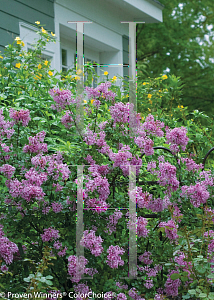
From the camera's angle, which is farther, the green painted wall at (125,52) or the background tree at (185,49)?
the background tree at (185,49)

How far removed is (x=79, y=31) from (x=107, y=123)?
320 centimetres

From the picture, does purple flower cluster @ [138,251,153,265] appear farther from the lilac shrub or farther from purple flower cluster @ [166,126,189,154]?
purple flower cluster @ [166,126,189,154]

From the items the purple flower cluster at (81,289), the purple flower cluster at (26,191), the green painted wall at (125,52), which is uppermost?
the green painted wall at (125,52)

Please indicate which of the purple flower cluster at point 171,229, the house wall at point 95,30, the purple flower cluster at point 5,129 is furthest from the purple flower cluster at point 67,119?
the house wall at point 95,30

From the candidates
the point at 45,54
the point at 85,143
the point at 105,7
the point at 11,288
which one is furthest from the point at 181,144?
the point at 105,7

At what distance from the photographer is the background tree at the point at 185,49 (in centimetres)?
1032

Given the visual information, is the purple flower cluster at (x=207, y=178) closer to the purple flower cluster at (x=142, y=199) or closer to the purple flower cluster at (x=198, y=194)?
the purple flower cluster at (x=198, y=194)

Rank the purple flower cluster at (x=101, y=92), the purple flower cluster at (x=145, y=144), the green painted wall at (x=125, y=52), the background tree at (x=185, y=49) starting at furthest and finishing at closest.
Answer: the background tree at (x=185, y=49) → the green painted wall at (x=125, y=52) → the purple flower cluster at (x=101, y=92) → the purple flower cluster at (x=145, y=144)

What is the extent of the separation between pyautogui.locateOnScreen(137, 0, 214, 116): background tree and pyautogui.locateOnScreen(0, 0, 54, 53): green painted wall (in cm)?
573

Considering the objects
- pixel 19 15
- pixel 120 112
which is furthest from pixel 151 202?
pixel 19 15

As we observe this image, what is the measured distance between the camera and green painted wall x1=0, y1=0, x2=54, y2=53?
412 cm

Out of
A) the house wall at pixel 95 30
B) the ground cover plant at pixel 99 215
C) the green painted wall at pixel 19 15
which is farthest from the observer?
the house wall at pixel 95 30

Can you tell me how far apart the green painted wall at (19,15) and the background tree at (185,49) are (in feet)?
18.8

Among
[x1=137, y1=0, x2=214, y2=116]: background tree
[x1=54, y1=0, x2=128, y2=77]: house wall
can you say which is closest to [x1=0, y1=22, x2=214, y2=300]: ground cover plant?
[x1=54, y1=0, x2=128, y2=77]: house wall
